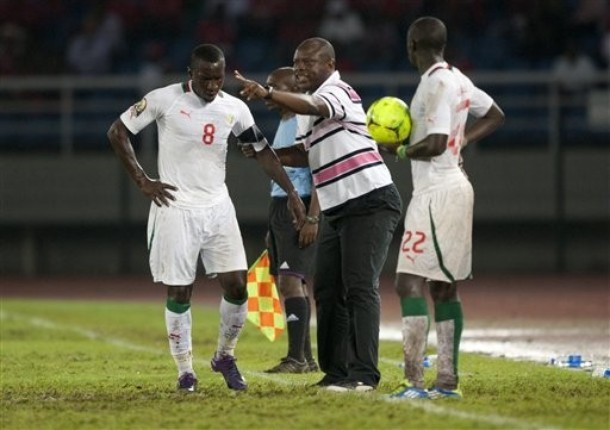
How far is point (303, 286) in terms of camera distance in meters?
13.0

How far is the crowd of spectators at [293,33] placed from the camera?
27.9 metres

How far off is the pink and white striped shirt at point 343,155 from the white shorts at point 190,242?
0.78 meters

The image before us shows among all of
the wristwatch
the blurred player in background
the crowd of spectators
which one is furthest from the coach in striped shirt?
the crowd of spectators

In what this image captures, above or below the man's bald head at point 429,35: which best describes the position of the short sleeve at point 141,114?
below

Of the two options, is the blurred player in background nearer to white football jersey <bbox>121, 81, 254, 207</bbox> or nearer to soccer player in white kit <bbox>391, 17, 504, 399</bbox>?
white football jersey <bbox>121, 81, 254, 207</bbox>

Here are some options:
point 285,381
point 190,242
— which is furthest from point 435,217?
point 285,381

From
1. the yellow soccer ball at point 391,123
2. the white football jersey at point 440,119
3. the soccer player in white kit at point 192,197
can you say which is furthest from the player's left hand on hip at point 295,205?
the white football jersey at point 440,119

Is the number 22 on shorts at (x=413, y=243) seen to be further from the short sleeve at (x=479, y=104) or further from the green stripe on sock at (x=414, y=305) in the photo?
the short sleeve at (x=479, y=104)

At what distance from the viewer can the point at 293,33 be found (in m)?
27.9

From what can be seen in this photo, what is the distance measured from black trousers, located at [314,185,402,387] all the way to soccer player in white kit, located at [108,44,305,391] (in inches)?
23.1

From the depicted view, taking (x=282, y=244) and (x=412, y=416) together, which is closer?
(x=412, y=416)

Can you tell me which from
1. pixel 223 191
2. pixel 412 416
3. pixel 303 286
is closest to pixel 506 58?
pixel 303 286

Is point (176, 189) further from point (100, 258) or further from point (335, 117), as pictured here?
point (100, 258)

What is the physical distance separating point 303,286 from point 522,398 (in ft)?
11.0
